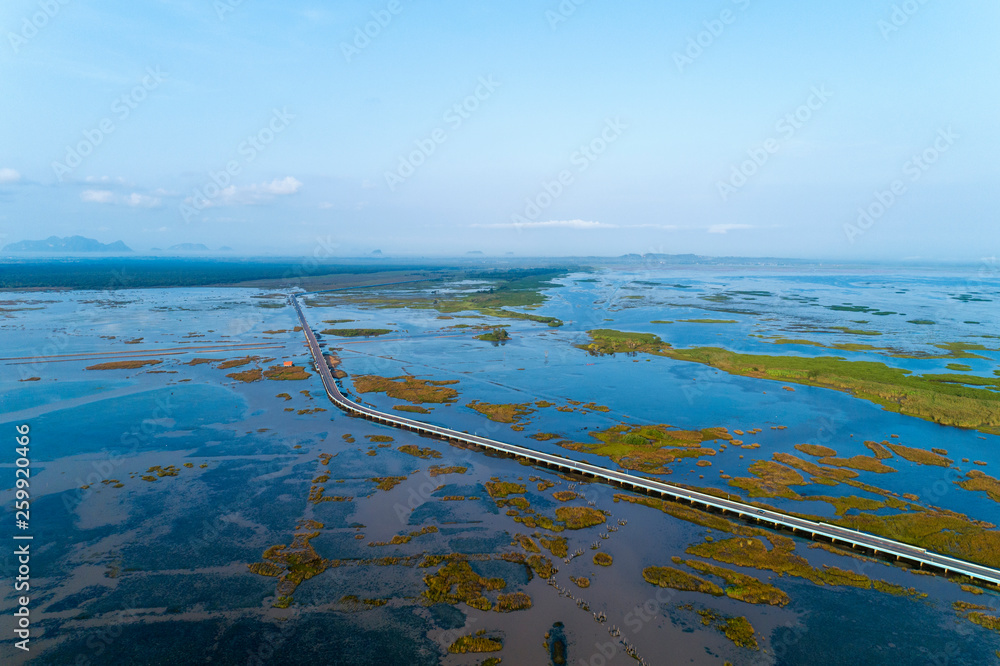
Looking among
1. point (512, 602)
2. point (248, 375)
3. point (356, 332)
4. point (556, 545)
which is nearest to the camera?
point (512, 602)

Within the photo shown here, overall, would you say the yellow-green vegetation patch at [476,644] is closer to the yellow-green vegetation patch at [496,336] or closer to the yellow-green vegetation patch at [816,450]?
the yellow-green vegetation patch at [816,450]

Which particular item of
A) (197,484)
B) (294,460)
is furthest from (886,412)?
(197,484)

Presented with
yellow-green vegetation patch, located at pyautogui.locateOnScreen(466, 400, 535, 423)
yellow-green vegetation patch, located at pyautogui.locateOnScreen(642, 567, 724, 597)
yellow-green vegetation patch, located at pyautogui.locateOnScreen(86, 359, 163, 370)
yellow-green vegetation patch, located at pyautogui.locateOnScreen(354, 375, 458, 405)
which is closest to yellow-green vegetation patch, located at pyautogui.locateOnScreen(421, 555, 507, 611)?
yellow-green vegetation patch, located at pyautogui.locateOnScreen(642, 567, 724, 597)

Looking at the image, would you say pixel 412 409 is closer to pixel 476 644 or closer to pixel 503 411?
pixel 503 411

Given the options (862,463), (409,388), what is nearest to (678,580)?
(862,463)

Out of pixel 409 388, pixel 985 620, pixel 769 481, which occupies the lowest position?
pixel 985 620

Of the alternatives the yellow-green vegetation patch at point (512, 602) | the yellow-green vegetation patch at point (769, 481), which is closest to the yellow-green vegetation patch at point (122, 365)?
the yellow-green vegetation patch at point (512, 602)

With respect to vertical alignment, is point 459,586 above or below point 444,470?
below

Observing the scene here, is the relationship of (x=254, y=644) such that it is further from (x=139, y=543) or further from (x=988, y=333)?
(x=988, y=333)
